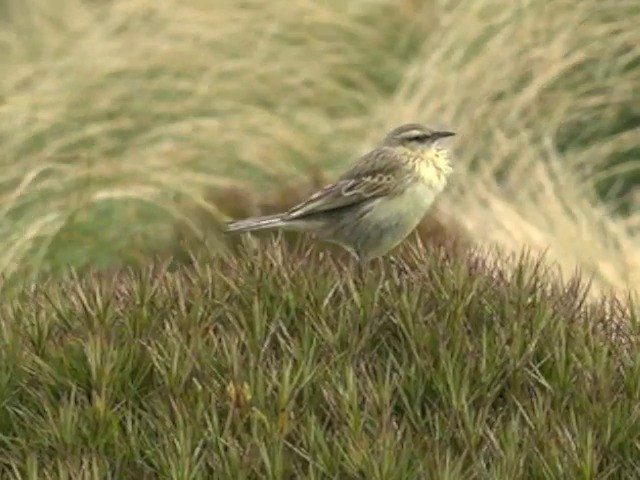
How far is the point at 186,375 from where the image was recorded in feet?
16.9

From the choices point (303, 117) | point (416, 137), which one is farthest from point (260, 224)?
point (303, 117)

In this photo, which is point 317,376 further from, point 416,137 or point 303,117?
point 303,117

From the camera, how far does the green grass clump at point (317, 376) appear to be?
15.6 ft

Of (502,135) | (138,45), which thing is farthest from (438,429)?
(138,45)

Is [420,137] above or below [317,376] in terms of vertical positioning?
below

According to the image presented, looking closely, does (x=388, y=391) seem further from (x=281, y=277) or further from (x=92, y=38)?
(x=92, y=38)

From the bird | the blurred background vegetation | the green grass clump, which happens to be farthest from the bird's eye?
the green grass clump

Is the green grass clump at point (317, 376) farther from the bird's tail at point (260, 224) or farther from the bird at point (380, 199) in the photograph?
the bird's tail at point (260, 224)

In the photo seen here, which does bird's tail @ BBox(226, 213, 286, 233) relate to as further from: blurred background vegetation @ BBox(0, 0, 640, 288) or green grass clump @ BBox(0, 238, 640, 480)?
green grass clump @ BBox(0, 238, 640, 480)

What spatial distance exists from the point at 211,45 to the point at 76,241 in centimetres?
312

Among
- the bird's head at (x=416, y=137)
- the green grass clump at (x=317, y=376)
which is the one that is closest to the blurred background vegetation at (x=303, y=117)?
the bird's head at (x=416, y=137)

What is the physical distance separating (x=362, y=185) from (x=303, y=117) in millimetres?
4078

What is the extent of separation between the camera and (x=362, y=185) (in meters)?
7.50

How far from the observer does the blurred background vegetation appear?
31.6 feet
